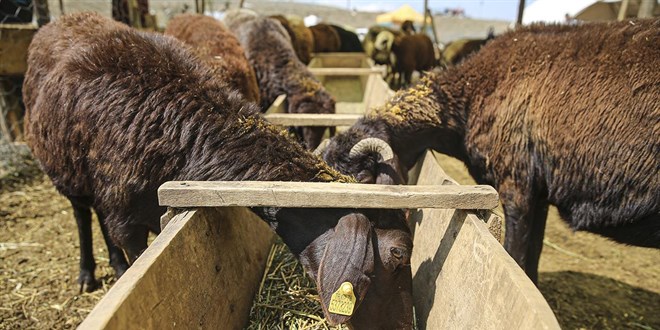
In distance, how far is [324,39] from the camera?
16.4 meters

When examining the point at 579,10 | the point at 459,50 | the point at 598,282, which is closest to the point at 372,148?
the point at 598,282

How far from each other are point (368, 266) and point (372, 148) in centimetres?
131

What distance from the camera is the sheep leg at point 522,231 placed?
12.3 ft

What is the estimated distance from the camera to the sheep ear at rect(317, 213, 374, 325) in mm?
2227

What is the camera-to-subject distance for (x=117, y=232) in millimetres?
2992

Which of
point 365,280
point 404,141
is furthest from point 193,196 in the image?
point 404,141

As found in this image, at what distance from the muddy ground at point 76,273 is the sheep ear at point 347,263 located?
A: 2579mm

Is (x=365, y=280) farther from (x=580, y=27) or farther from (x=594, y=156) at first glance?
(x=580, y=27)

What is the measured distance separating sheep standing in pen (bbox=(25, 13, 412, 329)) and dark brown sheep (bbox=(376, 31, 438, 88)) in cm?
1414

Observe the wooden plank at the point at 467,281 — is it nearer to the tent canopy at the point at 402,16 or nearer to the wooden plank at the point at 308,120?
the wooden plank at the point at 308,120

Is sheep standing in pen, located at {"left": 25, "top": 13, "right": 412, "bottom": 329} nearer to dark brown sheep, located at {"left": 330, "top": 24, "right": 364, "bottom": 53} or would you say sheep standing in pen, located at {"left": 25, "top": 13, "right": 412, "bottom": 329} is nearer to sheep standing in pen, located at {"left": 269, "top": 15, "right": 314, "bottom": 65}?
sheep standing in pen, located at {"left": 269, "top": 15, "right": 314, "bottom": 65}

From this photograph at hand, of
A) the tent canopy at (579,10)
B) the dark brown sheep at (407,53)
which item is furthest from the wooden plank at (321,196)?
the dark brown sheep at (407,53)

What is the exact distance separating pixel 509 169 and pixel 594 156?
24.5 inches

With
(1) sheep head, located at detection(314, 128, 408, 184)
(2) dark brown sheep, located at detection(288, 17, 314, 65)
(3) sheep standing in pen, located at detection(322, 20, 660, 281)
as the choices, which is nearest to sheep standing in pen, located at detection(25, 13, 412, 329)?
(1) sheep head, located at detection(314, 128, 408, 184)
